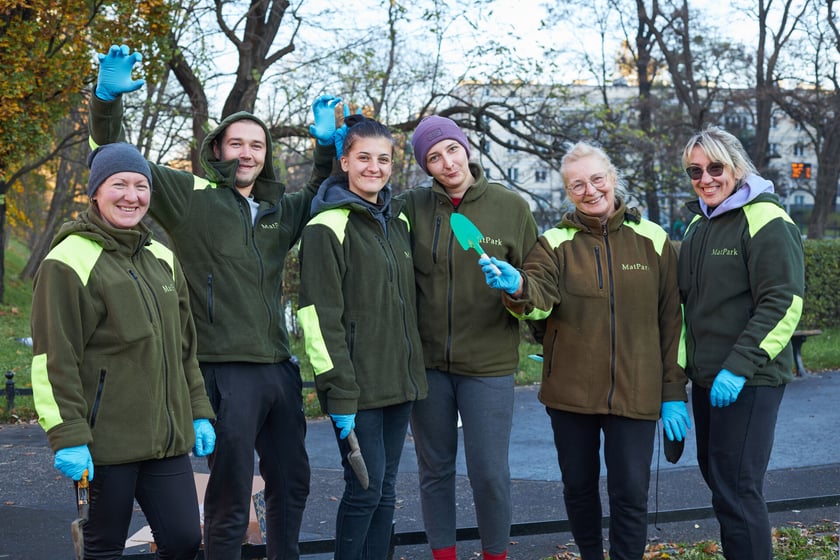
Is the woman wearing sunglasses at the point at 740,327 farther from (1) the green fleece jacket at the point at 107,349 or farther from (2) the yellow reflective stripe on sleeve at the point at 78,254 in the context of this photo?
(2) the yellow reflective stripe on sleeve at the point at 78,254

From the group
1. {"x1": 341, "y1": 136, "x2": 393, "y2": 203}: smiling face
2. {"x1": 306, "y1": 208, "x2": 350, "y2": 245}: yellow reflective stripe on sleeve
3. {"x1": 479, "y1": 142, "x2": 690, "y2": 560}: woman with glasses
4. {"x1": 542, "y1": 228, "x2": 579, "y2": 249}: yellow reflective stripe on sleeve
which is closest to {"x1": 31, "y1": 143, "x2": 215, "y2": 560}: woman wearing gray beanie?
{"x1": 306, "y1": 208, "x2": 350, "y2": 245}: yellow reflective stripe on sleeve

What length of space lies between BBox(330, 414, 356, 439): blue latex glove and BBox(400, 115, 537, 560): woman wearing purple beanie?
0.48 meters

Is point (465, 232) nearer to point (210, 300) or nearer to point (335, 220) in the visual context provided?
point (335, 220)

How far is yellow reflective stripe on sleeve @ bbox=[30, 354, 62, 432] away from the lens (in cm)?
285

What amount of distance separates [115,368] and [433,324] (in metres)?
1.37

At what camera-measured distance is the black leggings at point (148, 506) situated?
9.91 feet

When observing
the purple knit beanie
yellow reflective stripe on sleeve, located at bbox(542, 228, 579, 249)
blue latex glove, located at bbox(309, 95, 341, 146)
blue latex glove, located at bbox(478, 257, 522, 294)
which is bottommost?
blue latex glove, located at bbox(478, 257, 522, 294)

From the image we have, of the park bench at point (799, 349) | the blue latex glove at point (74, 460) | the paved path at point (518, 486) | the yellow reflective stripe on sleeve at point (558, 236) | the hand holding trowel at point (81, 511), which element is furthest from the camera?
the park bench at point (799, 349)

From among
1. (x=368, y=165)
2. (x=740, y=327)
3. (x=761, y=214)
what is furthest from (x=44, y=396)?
(x=761, y=214)

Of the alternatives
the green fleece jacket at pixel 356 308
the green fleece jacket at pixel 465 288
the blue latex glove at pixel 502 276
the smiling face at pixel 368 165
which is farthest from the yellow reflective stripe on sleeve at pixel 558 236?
the smiling face at pixel 368 165

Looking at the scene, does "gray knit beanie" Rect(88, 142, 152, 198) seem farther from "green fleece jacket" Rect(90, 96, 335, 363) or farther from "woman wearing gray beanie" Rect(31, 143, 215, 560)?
"green fleece jacket" Rect(90, 96, 335, 363)

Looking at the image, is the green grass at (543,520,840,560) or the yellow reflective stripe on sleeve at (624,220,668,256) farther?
the green grass at (543,520,840,560)

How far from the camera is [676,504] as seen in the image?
5520 millimetres

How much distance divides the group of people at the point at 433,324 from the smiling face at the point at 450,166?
12mm
